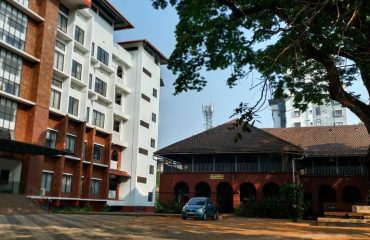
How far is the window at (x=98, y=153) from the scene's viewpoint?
1785 inches

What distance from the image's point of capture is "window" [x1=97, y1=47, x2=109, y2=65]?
46.0 m

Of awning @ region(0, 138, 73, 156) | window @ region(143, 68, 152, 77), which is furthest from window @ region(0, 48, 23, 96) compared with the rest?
window @ region(143, 68, 152, 77)

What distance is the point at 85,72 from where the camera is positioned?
42594 millimetres

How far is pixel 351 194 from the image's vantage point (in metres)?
38.2

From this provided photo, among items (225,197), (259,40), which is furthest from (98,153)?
(259,40)

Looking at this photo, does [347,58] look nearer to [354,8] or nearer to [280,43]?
[280,43]

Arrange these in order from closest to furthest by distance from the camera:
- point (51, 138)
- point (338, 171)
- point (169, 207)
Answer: point (169, 207)
point (338, 171)
point (51, 138)

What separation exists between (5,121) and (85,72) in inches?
464

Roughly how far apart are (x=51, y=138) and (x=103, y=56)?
12.9 m

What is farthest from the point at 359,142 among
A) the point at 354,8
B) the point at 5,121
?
the point at 354,8

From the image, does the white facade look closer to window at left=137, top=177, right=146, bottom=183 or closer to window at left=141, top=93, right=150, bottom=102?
window at left=137, top=177, right=146, bottom=183

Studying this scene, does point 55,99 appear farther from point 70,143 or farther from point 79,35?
point 79,35

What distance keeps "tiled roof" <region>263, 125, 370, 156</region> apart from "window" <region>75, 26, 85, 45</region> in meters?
22.5

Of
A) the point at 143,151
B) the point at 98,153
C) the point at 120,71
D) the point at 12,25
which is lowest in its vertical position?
the point at 98,153
